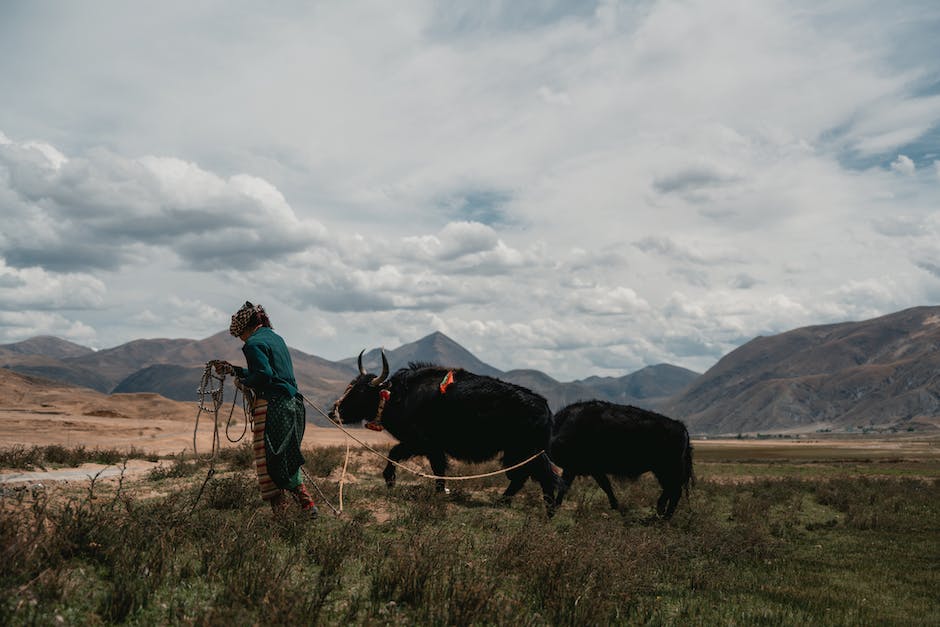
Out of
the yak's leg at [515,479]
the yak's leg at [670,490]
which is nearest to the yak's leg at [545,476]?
the yak's leg at [515,479]

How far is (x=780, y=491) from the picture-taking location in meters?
15.3

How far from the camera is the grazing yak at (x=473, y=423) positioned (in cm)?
942

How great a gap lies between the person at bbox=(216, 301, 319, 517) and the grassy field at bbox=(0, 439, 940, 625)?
345mm

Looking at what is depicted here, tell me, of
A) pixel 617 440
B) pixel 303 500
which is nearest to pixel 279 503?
pixel 303 500

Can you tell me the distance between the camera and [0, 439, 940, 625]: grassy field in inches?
153

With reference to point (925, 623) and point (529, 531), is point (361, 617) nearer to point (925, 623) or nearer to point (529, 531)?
point (529, 531)

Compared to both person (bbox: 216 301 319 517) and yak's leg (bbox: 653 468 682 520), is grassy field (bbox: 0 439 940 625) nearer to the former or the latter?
person (bbox: 216 301 319 517)

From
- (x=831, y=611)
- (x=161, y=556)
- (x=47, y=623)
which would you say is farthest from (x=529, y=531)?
(x=47, y=623)

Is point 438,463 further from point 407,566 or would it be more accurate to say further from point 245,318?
point 407,566

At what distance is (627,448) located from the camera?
10914 millimetres

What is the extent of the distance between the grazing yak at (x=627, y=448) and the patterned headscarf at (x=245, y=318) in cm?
595

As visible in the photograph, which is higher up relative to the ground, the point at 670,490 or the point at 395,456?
the point at 395,456

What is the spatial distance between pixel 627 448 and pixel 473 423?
3.28m

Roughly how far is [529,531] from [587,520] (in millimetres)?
2905
